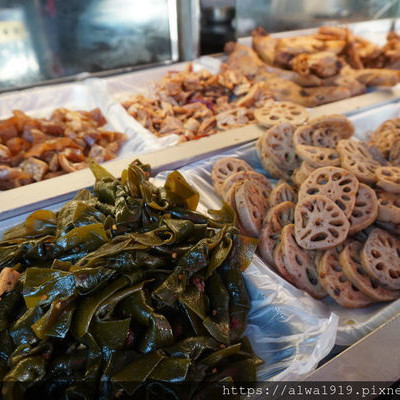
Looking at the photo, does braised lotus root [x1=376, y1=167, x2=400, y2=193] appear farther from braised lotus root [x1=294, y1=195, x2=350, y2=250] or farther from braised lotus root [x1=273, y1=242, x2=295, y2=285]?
braised lotus root [x1=273, y1=242, x2=295, y2=285]

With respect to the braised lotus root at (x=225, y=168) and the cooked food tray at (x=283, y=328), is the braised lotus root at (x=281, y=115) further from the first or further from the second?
the cooked food tray at (x=283, y=328)

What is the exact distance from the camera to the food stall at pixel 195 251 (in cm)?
117

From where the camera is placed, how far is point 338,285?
4.79 feet

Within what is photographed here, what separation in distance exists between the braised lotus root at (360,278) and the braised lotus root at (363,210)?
105 millimetres

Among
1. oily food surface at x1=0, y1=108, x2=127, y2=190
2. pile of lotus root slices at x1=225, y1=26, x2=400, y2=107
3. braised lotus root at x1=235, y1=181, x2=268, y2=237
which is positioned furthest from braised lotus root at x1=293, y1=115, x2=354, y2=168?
oily food surface at x1=0, y1=108, x2=127, y2=190

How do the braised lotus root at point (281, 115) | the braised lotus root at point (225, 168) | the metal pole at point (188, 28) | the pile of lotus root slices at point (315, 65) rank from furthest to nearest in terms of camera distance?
the metal pole at point (188, 28)
the pile of lotus root slices at point (315, 65)
the braised lotus root at point (281, 115)
the braised lotus root at point (225, 168)

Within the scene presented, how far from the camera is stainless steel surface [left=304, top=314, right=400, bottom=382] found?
46.0 inches

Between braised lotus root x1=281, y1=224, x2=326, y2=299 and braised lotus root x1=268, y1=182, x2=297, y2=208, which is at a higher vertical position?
braised lotus root x1=268, y1=182, x2=297, y2=208

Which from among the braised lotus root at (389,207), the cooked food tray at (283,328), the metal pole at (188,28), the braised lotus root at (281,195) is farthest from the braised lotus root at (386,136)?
the metal pole at (188,28)

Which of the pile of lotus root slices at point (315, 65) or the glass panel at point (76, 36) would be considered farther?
the pile of lotus root slices at point (315, 65)

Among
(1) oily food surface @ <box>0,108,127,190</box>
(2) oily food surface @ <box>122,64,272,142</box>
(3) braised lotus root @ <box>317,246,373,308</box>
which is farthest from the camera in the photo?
(2) oily food surface @ <box>122,64,272,142</box>

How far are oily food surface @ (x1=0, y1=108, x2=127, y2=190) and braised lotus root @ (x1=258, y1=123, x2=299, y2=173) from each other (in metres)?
0.99

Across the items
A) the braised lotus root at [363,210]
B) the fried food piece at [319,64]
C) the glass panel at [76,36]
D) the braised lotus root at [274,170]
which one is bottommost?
the braised lotus root at [274,170]

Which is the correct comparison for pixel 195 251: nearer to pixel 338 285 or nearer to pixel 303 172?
pixel 338 285
